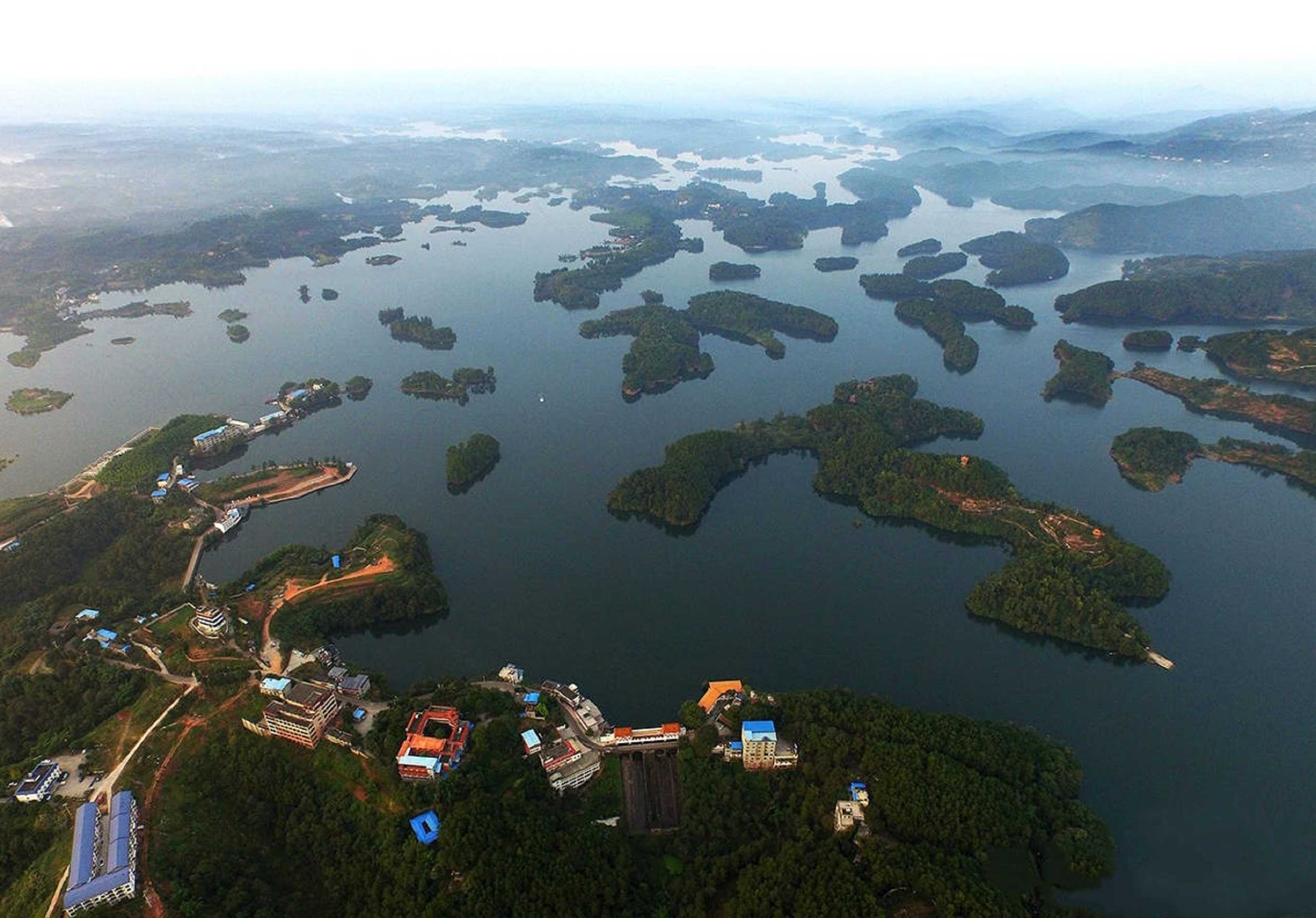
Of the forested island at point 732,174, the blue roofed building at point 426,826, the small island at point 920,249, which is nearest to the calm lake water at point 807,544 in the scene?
the blue roofed building at point 426,826

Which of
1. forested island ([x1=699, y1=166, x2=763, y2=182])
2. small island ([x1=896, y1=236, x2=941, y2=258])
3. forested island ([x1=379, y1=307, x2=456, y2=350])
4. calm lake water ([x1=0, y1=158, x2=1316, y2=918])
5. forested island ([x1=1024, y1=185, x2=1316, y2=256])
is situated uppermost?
forested island ([x1=699, y1=166, x2=763, y2=182])

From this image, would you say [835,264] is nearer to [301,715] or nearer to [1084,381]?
[1084,381]

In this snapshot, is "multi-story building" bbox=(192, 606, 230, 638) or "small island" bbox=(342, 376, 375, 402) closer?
"multi-story building" bbox=(192, 606, 230, 638)

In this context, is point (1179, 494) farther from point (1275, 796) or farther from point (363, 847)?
point (363, 847)

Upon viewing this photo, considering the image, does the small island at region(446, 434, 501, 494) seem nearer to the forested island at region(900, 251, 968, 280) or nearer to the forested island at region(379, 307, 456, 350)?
the forested island at region(379, 307, 456, 350)

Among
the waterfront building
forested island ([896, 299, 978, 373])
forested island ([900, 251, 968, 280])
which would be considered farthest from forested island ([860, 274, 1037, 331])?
the waterfront building
